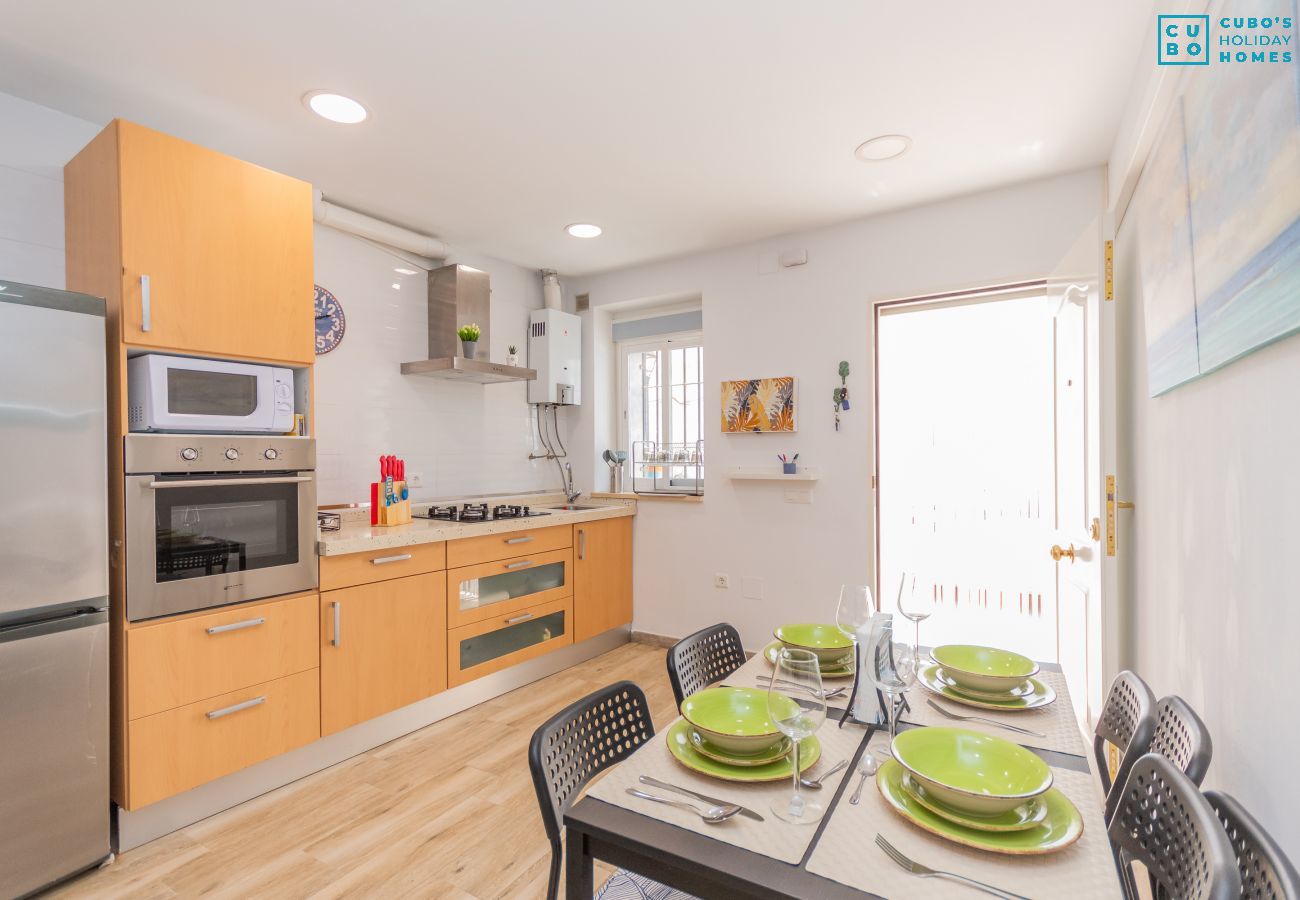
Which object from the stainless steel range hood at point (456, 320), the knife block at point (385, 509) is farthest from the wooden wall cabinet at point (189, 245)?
the stainless steel range hood at point (456, 320)

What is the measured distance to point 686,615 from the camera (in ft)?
13.6

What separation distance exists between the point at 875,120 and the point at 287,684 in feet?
10.1

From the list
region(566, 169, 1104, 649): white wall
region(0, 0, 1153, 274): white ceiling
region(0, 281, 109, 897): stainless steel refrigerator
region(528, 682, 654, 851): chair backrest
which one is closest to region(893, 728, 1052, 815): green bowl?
region(528, 682, 654, 851): chair backrest

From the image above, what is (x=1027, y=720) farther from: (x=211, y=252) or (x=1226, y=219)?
(x=211, y=252)

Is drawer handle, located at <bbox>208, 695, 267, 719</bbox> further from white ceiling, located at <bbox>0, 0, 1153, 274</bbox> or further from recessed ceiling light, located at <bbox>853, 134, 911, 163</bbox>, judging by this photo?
recessed ceiling light, located at <bbox>853, 134, 911, 163</bbox>

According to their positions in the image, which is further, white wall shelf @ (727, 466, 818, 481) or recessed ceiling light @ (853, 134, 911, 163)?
white wall shelf @ (727, 466, 818, 481)

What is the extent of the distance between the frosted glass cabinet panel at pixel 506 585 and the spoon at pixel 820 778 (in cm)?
227

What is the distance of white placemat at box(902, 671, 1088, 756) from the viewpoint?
1.26m

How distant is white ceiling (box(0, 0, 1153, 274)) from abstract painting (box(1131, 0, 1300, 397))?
0.70 m

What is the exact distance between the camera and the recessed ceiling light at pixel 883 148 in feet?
8.47

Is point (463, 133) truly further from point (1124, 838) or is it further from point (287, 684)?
point (1124, 838)

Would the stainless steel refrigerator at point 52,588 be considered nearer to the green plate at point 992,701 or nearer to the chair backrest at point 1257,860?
the green plate at point 992,701

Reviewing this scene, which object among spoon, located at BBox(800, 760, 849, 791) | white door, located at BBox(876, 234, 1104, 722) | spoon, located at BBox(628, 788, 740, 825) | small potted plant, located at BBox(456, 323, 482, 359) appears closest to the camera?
spoon, located at BBox(628, 788, 740, 825)

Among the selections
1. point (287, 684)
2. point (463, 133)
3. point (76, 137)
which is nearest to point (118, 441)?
point (287, 684)
